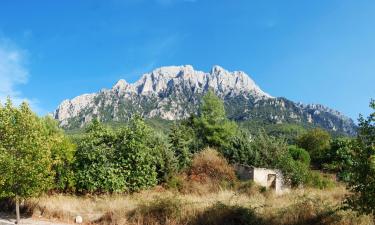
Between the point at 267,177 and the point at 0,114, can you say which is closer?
the point at 0,114

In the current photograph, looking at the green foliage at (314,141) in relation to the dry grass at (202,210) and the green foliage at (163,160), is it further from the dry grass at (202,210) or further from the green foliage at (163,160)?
the dry grass at (202,210)

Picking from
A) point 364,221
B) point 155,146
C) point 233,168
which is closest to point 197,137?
point 233,168

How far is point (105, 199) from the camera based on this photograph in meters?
23.2

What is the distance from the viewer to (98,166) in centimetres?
2627

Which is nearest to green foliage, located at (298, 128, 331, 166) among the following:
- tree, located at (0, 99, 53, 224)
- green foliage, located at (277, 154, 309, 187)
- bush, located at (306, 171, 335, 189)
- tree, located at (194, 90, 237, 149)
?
tree, located at (194, 90, 237, 149)

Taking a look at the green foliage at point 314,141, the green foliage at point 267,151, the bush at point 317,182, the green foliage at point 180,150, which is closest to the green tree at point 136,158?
the green foliage at point 180,150

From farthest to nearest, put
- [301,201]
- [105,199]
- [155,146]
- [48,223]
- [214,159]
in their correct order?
[214,159] → [155,146] → [105,199] → [48,223] → [301,201]

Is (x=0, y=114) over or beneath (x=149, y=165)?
over

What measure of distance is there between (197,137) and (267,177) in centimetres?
1500

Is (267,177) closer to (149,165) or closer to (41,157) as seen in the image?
(149,165)

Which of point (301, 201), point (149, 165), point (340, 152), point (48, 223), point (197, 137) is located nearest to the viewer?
point (340, 152)

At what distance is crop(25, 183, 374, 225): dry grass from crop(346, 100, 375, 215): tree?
2675 millimetres

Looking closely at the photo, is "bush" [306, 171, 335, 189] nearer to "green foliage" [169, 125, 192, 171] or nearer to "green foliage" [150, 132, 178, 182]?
"green foliage" [169, 125, 192, 171]

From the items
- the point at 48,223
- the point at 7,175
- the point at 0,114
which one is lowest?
the point at 48,223
